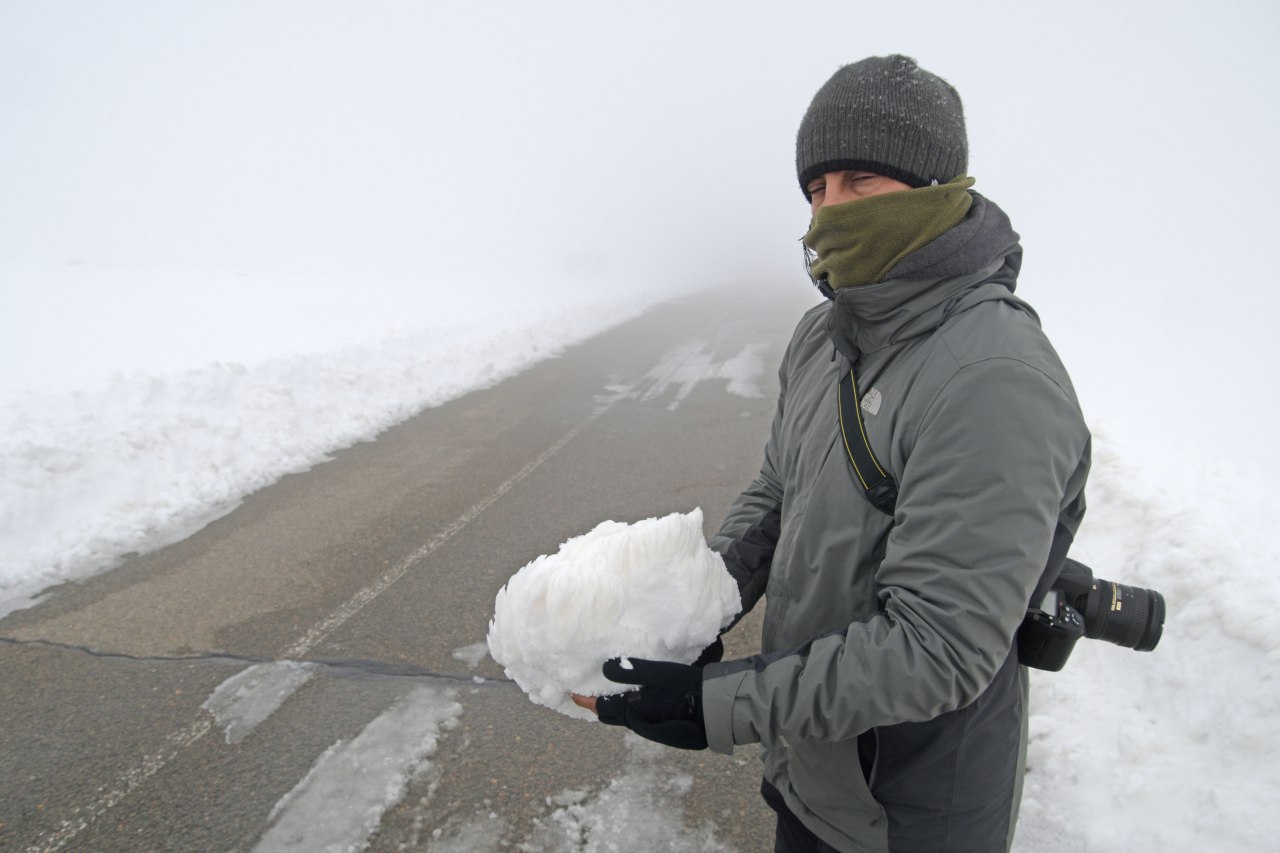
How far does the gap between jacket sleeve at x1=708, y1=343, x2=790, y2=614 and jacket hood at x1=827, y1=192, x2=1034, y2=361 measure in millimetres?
507

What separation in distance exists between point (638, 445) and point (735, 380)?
4.00m

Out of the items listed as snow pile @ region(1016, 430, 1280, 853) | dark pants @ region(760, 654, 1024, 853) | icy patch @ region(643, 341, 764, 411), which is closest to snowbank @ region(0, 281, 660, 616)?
icy patch @ region(643, 341, 764, 411)

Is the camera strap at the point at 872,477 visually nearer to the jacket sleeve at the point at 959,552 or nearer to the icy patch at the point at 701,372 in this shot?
the jacket sleeve at the point at 959,552

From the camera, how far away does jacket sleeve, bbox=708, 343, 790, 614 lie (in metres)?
1.85

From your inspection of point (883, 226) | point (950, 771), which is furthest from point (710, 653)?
point (883, 226)

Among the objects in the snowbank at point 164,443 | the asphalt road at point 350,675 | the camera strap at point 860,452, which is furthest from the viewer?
the snowbank at point 164,443

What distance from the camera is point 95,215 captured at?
185 feet

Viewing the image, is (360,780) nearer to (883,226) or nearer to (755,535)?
(755,535)

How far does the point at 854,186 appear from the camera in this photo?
4.76ft

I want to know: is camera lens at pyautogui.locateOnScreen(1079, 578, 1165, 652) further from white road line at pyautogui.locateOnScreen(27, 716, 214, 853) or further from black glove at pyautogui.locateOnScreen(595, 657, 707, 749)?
white road line at pyautogui.locateOnScreen(27, 716, 214, 853)

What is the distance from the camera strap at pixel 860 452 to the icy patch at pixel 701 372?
7678 mm

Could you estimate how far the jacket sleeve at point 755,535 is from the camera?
1.85m

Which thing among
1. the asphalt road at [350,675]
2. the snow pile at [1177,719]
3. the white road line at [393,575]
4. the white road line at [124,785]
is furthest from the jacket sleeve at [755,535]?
the white road line at [393,575]

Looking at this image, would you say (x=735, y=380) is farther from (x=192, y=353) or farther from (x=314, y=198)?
(x=314, y=198)
